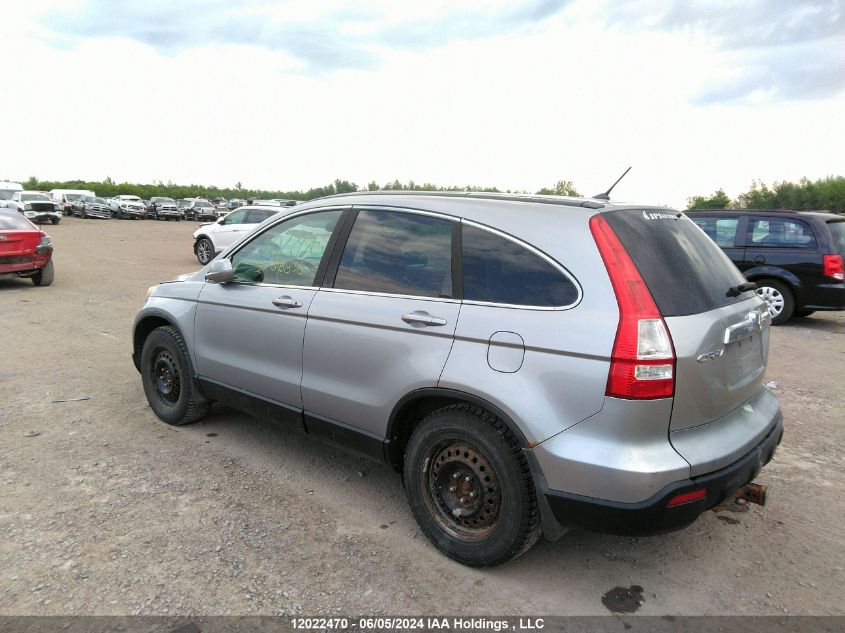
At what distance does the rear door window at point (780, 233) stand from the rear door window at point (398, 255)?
809cm

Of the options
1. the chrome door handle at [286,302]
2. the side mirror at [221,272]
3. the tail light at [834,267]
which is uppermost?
the side mirror at [221,272]

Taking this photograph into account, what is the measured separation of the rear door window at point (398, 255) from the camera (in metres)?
3.09

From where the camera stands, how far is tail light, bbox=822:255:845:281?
28.4 feet

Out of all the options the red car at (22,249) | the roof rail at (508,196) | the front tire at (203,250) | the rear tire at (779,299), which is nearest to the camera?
the roof rail at (508,196)

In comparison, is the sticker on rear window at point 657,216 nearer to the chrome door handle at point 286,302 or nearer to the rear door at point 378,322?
the rear door at point 378,322

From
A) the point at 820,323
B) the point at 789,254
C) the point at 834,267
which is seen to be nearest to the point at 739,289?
the point at 834,267

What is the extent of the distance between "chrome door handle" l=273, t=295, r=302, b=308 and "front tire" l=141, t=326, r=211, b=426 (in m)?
1.16

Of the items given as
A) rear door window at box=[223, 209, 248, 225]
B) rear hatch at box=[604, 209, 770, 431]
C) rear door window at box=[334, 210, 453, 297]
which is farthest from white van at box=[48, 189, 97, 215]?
rear hatch at box=[604, 209, 770, 431]

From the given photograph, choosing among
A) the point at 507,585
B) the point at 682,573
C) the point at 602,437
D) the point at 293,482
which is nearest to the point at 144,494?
the point at 293,482

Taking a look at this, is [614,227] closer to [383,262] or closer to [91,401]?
[383,262]

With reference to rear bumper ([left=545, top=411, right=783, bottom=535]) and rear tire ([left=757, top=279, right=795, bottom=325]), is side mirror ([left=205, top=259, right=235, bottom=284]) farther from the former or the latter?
rear tire ([left=757, top=279, right=795, bottom=325])

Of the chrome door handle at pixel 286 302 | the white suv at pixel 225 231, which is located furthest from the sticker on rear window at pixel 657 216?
the white suv at pixel 225 231

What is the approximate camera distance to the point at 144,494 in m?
3.58

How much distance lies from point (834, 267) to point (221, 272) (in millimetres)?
8661
